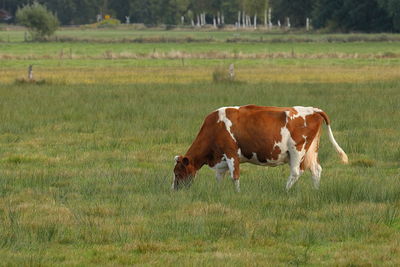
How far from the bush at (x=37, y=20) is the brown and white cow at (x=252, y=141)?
302 feet

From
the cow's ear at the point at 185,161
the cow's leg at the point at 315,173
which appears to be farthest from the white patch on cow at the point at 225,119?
the cow's leg at the point at 315,173

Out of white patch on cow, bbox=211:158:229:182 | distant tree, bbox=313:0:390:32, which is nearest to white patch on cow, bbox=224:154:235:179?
white patch on cow, bbox=211:158:229:182

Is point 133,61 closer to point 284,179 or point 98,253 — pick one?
point 284,179

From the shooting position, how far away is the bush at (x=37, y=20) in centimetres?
10350

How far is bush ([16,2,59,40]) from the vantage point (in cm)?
10350

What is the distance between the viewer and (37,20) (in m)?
106

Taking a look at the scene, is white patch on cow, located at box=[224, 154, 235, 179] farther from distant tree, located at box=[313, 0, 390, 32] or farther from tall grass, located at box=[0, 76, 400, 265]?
distant tree, located at box=[313, 0, 390, 32]

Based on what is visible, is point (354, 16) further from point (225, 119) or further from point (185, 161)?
point (185, 161)

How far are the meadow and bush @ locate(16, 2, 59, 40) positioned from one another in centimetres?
7328

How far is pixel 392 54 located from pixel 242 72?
2327 centimetres

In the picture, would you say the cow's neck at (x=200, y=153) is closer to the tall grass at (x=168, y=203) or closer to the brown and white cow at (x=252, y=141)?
the brown and white cow at (x=252, y=141)

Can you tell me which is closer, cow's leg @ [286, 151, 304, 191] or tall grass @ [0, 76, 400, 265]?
tall grass @ [0, 76, 400, 265]

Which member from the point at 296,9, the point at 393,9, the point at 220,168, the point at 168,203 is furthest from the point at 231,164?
the point at 296,9

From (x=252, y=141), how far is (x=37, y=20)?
3808 inches
